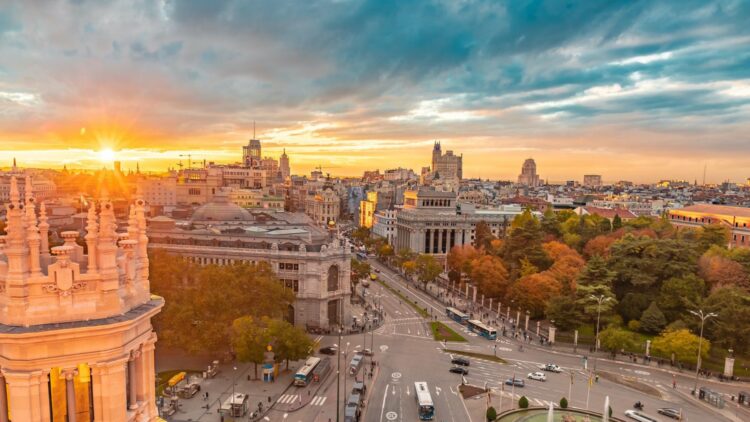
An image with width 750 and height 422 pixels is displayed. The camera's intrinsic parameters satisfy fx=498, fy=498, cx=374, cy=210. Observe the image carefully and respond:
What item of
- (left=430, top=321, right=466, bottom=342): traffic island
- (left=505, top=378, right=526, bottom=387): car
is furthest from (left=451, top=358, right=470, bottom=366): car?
(left=430, top=321, right=466, bottom=342): traffic island

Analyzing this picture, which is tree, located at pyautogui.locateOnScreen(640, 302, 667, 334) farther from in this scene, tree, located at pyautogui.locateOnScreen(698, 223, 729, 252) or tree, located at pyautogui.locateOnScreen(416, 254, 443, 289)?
tree, located at pyautogui.locateOnScreen(416, 254, 443, 289)

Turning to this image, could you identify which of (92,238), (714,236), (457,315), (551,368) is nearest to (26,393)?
(92,238)

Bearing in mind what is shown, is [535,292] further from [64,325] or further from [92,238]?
[64,325]

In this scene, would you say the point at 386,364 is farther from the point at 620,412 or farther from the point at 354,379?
the point at 620,412

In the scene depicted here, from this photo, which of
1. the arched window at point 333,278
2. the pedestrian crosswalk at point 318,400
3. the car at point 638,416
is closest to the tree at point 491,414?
the car at point 638,416

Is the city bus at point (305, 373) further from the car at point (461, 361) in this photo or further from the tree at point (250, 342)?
the car at point (461, 361)

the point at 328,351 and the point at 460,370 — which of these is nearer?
the point at 460,370

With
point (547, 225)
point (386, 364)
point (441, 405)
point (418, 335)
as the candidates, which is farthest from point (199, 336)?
point (547, 225)
